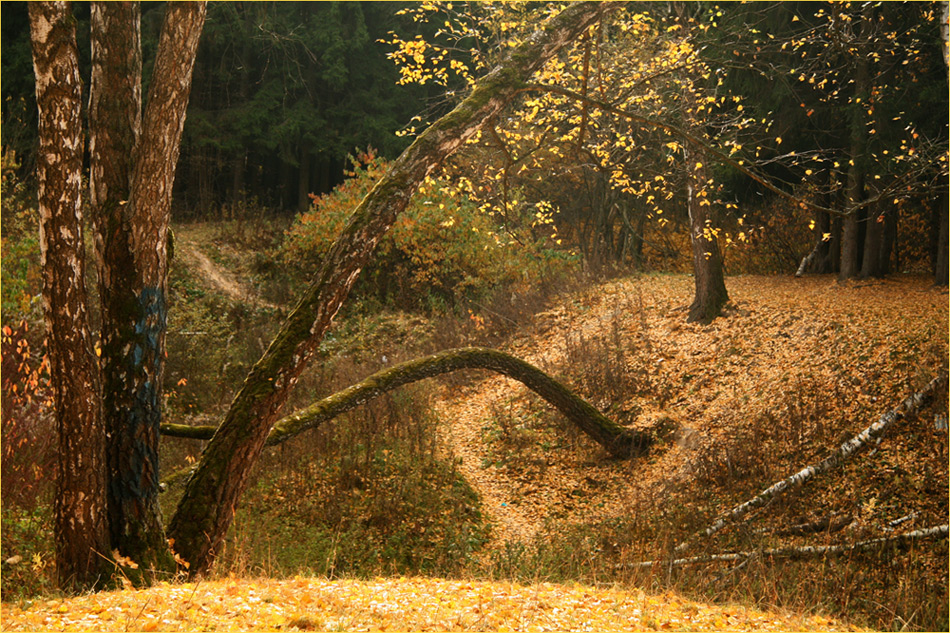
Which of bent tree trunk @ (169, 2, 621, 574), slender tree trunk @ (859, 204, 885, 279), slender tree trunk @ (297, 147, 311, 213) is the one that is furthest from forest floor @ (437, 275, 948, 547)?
slender tree trunk @ (297, 147, 311, 213)

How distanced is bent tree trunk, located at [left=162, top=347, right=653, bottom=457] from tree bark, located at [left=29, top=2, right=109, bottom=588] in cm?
145

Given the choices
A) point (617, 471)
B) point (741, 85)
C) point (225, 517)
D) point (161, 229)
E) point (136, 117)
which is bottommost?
point (617, 471)

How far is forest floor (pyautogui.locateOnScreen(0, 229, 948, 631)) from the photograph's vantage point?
3826mm

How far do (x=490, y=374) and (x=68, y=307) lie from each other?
31.8 ft

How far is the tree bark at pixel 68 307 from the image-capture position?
3713 millimetres

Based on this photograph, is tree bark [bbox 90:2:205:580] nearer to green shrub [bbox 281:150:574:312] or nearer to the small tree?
the small tree

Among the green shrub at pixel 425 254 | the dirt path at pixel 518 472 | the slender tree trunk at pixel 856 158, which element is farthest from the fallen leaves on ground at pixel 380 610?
the green shrub at pixel 425 254

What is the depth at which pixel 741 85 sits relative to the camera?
45.1ft

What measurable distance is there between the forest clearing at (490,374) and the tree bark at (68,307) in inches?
0.7

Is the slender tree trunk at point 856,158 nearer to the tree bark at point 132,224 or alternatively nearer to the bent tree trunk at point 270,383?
the bent tree trunk at point 270,383

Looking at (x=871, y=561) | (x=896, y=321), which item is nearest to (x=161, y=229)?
(x=871, y=561)

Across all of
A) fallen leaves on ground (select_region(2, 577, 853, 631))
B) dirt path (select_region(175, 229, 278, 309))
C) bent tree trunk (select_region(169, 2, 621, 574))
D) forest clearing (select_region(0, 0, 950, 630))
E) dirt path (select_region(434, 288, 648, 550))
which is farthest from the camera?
dirt path (select_region(175, 229, 278, 309))

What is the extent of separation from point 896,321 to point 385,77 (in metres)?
19.9

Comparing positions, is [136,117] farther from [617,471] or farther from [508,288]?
[508,288]
